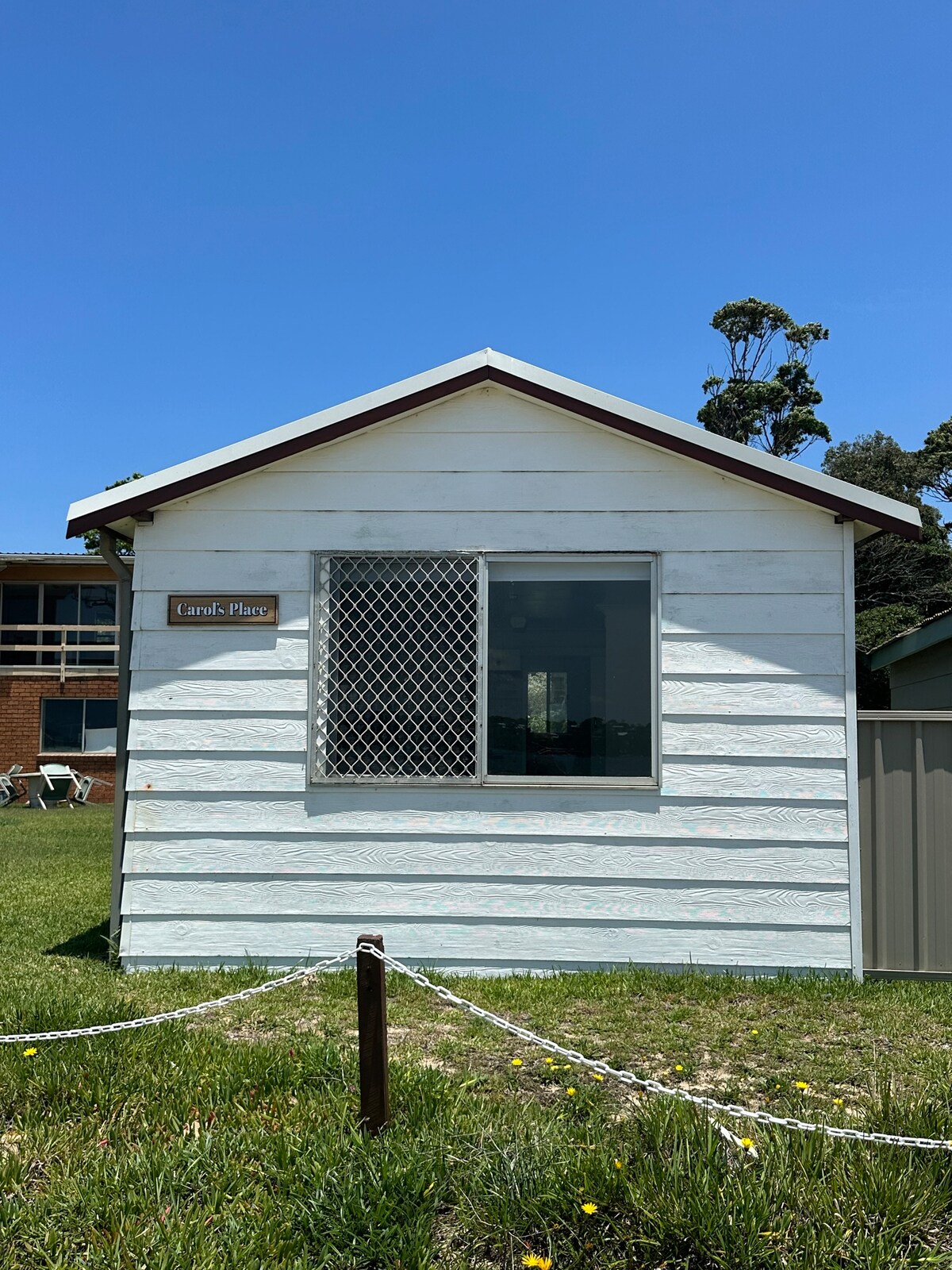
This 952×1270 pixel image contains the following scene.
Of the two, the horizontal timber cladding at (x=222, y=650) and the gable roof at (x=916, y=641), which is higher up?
the gable roof at (x=916, y=641)

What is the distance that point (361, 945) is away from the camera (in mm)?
3930

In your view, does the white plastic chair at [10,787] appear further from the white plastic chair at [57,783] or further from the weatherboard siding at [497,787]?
the weatherboard siding at [497,787]

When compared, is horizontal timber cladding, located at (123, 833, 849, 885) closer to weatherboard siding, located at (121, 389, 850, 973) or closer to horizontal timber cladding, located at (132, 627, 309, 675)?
weatherboard siding, located at (121, 389, 850, 973)

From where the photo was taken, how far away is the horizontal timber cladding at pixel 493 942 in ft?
21.8

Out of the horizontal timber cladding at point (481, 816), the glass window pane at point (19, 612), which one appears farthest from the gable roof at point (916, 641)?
the glass window pane at point (19, 612)

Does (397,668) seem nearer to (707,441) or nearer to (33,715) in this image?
(707,441)

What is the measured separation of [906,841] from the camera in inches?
268

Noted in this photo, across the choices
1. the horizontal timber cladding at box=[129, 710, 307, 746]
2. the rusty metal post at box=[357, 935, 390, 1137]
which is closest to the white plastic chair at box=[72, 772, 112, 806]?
the horizontal timber cladding at box=[129, 710, 307, 746]

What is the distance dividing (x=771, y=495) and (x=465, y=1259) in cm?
487

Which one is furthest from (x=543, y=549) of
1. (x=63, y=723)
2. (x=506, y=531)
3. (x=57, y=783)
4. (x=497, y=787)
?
(x=63, y=723)

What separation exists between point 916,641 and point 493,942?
6.48 meters

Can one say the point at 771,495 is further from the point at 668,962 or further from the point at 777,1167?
the point at 777,1167

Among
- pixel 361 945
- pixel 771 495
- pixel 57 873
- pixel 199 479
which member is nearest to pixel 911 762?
pixel 771 495

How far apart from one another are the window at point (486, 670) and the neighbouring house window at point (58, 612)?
63.1 ft
